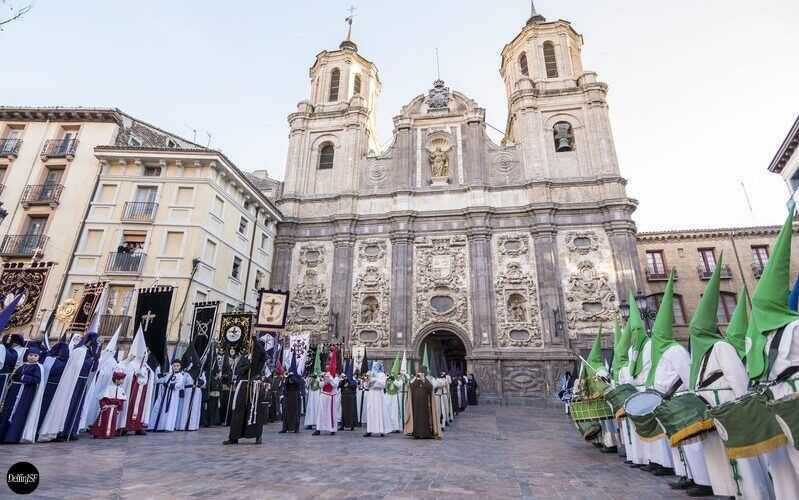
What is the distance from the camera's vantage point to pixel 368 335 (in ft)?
75.4

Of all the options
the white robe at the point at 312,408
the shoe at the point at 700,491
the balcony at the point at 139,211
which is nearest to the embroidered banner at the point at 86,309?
the balcony at the point at 139,211

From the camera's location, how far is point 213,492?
436 cm

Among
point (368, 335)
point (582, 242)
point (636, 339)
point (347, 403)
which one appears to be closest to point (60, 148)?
point (368, 335)

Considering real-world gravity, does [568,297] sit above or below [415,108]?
below

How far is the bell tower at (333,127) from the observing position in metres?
27.4

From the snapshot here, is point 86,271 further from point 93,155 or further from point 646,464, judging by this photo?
point 646,464

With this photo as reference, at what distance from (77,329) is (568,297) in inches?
817

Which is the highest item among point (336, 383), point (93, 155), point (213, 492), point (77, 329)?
point (93, 155)

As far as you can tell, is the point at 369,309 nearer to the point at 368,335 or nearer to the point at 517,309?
the point at 368,335

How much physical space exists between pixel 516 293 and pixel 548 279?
1.81 m

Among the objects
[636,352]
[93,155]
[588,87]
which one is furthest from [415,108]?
[636,352]

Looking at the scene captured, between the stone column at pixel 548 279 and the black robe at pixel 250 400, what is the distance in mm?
16195

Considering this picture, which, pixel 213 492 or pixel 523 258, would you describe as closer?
pixel 213 492

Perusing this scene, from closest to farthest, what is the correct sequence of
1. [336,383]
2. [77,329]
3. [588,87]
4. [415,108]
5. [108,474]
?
[108,474], [336,383], [77,329], [588,87], [415,108]
